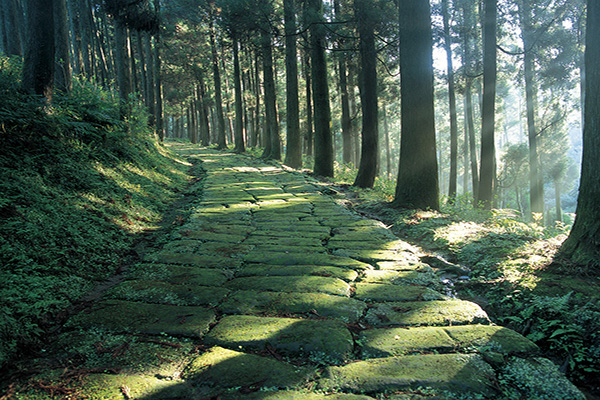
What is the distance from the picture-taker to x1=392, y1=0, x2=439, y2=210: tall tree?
20.9 ft

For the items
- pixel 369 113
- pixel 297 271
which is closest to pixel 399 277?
pixel 297 271

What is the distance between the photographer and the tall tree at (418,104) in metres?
6.36

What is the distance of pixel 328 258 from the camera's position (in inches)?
148

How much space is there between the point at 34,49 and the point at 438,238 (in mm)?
6634

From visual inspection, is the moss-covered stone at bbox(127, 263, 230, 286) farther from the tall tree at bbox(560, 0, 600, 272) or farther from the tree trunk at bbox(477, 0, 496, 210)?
the tree trunk at bbox(477, 0, 496, 210)

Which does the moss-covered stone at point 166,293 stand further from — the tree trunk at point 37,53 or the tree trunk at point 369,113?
the tree trunk at point 369,113

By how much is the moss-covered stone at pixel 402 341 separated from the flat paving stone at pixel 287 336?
0.12m

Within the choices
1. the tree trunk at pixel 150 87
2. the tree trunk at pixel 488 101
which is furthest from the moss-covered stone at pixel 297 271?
the tree trunk at pixel 150 87

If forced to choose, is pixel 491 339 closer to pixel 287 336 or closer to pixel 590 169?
pixel 287 336

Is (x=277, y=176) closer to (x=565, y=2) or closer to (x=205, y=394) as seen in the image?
(x=205, y=394)

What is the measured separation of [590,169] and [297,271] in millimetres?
3042

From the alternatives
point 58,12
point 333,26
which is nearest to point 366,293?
point 58,12

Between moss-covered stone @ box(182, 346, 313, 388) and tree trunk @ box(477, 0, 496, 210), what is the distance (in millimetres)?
10662

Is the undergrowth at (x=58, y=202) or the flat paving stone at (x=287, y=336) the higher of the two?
the undergrowth at (x=58, y=202)
